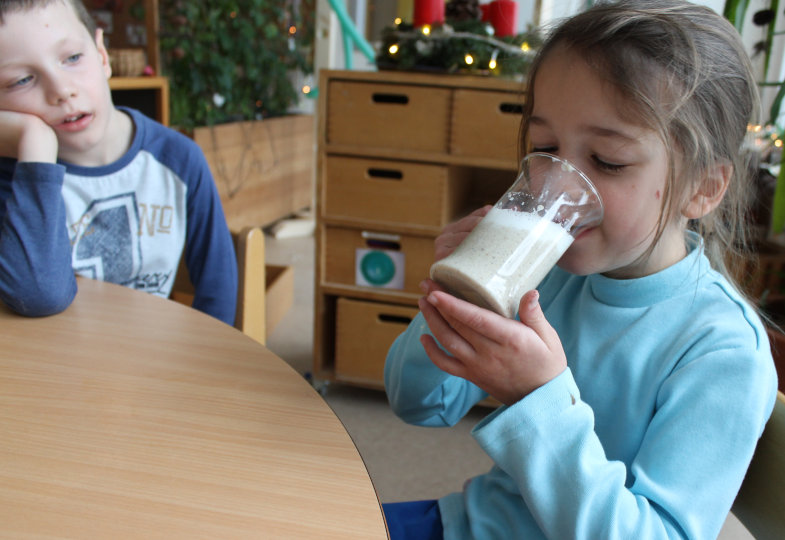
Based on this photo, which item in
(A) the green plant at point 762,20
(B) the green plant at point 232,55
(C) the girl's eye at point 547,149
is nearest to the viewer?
(C) the girl's eye at point 547,149

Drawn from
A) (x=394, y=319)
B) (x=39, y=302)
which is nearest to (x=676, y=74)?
(x=39, y=302)

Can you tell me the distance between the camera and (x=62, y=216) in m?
0.90

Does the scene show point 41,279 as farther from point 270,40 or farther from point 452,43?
point 270,40

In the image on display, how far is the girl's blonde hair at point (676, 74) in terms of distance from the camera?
0.60 meters

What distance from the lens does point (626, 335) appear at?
27.1 inches

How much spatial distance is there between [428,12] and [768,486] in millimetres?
1514

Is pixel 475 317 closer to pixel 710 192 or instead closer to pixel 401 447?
pixel 710 192

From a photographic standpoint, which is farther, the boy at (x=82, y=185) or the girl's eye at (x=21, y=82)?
the girl's eye at (x=21, y=82)

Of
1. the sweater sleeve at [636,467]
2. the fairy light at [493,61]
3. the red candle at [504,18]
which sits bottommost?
the sweater sleeve at [636,467]

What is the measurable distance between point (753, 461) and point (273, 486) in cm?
44

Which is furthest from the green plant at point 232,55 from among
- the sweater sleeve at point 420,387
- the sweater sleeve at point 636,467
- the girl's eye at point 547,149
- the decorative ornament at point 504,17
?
the sweater sleeve at point 636,467

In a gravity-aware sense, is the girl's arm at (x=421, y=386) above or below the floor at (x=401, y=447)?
above

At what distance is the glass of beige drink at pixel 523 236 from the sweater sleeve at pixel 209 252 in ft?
2.45

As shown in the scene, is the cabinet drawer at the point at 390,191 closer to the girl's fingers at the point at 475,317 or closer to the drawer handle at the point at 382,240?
the drawer handle at the point at 382,240
